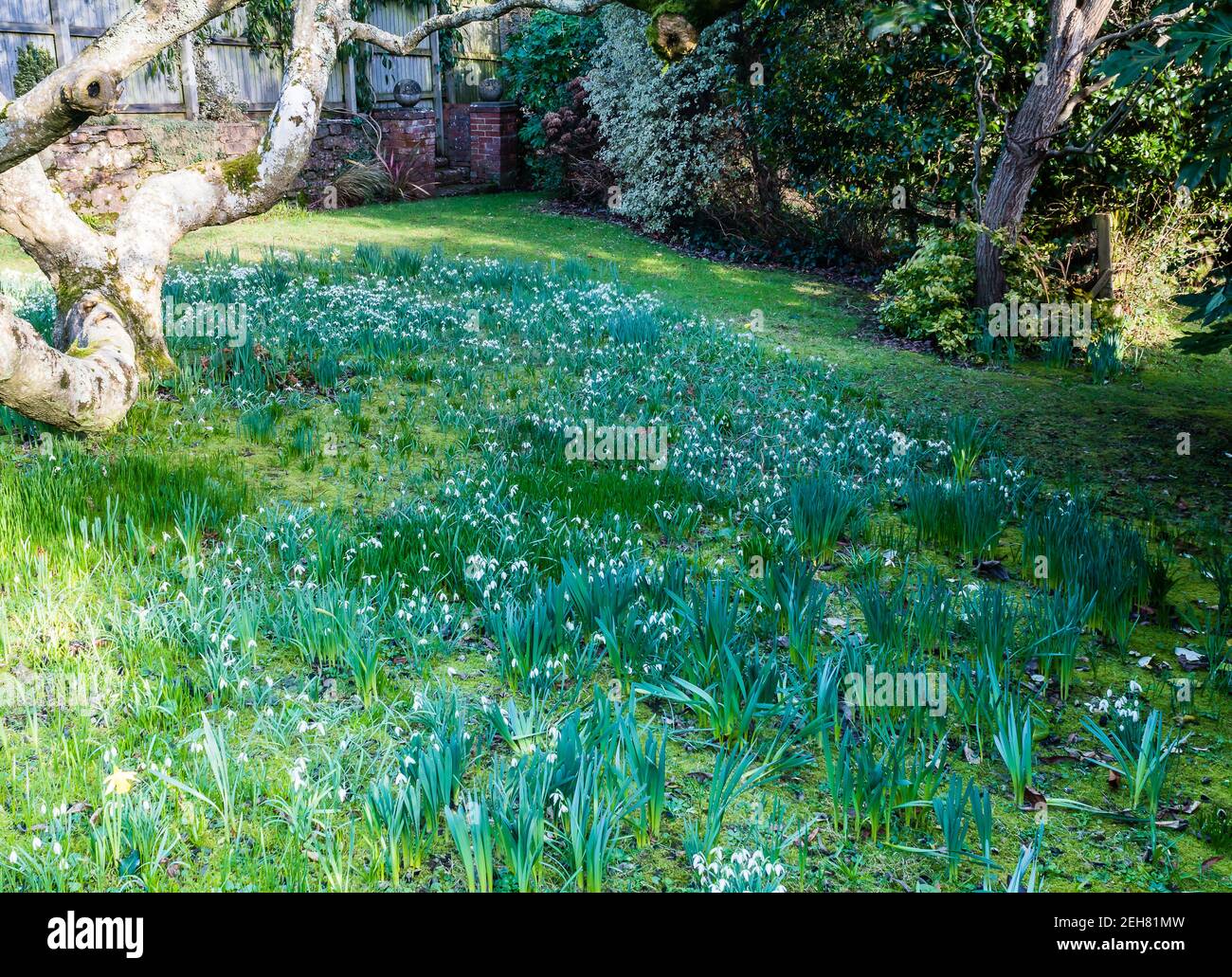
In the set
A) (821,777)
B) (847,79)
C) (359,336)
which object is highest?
(847,79)

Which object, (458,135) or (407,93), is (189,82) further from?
(458,135)

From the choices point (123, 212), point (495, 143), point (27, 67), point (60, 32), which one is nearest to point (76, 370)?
point (123, 212)

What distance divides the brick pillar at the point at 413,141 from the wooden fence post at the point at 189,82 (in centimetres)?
364

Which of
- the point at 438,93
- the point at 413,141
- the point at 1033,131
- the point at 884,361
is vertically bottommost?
the point at 884,361

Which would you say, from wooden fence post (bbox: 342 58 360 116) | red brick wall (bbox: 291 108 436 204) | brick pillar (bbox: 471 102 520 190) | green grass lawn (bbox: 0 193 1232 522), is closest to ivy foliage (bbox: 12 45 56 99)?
green grass lawn (bbox: 0 193 1232 522)

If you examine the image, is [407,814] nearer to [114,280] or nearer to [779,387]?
[114,280]

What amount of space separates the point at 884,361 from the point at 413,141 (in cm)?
1256

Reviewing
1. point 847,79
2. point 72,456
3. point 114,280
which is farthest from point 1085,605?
point 847,79

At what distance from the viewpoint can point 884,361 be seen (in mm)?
9984

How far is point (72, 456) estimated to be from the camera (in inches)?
224

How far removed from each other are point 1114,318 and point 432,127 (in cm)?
Result: 1374

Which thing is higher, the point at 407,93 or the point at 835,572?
the point at 407,93

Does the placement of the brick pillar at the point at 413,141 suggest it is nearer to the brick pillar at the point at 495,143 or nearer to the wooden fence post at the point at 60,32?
the brick pillar at the point at 495,143

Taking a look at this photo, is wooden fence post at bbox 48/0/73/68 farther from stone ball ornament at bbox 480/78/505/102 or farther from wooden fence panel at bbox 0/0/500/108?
stone ball ornament at bbox 480/78/505/102
